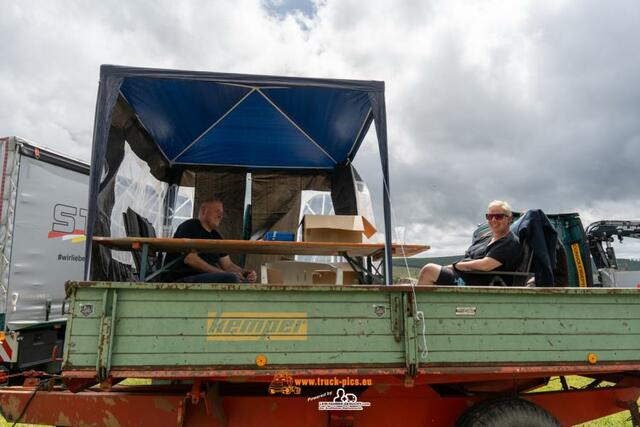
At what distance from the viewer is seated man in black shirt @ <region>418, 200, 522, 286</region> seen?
399cm

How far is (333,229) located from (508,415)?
2205 mm

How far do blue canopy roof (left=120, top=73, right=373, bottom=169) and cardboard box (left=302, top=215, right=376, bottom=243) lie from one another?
50.8 inches

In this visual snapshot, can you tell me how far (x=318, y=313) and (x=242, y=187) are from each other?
14.8 ft

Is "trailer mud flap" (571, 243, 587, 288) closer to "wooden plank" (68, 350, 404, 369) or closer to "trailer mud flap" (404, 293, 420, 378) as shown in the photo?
"trailer mud flap" (404, 293, 420, 378)

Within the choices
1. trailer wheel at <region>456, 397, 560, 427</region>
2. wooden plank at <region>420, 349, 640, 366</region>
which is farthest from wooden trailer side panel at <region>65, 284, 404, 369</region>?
trailer wheel at <region>456, 397, 560, 427</region>

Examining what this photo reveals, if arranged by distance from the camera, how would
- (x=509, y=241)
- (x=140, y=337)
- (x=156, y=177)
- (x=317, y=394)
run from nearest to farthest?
1. (x=140, y=337)
2. (x=317, y=394)
3. (x=509, y=241)
4. (x=156, y=177)

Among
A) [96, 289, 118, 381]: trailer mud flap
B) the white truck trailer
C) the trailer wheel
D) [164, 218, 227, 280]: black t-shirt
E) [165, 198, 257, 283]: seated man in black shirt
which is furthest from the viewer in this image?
the white truck trailer

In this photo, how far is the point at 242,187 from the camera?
23.1 feet

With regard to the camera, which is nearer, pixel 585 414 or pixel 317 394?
pixel 317 394

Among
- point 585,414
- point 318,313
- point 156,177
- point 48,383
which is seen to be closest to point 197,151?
point 156,177

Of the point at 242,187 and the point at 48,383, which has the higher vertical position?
the point at 242,187

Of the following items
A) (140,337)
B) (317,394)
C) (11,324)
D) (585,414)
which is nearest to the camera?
(140,337)

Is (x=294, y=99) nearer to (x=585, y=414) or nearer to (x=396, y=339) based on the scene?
(x=396, y=339)

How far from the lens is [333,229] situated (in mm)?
4465
